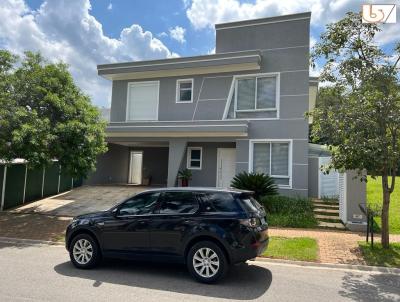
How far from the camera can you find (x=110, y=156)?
2097cm

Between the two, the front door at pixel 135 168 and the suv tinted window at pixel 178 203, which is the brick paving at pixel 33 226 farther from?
the front door at pixel 135 168

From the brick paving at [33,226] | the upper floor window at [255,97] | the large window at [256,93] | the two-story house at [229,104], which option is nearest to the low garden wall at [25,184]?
the brick paving at [33,226]

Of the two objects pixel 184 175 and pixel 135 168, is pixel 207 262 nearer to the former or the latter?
pixel 184 175

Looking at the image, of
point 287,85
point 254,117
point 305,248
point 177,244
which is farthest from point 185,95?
point 177,244

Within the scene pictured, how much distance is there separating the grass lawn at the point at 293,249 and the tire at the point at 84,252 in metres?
3.93

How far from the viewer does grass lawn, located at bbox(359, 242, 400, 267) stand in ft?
25.7

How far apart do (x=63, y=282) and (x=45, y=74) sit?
9.29m

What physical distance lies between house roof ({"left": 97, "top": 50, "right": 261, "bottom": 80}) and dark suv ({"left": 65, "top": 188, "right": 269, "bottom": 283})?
10625 millimetres

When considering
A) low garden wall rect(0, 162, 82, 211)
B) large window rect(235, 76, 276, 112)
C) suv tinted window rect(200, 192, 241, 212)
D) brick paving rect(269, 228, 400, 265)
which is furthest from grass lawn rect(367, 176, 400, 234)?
low garden wall rect(0, 162, 82, 211)

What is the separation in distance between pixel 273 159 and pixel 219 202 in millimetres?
9752

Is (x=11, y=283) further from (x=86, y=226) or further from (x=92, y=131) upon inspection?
(x=92, y=131)

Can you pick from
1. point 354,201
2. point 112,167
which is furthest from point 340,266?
point 112,167

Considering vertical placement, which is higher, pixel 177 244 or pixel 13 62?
pixel 13 62

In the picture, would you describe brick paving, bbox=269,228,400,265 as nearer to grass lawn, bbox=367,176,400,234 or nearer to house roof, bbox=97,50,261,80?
grass lawn, bbox=367,176,400,234
